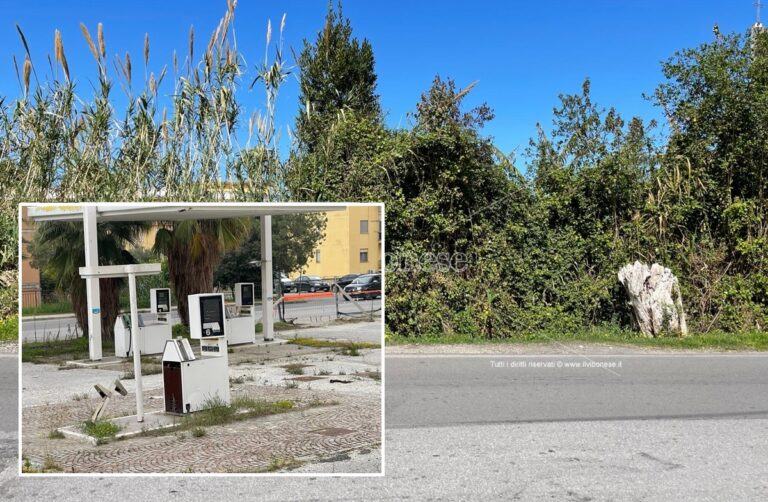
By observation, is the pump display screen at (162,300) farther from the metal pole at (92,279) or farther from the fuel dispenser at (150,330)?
the metal pole at (92,279)

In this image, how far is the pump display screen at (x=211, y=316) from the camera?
281 cm

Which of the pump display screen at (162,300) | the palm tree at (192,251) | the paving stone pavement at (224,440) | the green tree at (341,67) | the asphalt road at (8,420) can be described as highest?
the green tree at (341,67)

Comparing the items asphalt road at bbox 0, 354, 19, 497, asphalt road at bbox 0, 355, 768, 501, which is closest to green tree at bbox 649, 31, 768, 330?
asphalt road at bbox 0, 355, 768, 501

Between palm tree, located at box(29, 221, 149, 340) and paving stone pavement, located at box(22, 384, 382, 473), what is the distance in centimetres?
32

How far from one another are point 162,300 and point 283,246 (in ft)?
1.54

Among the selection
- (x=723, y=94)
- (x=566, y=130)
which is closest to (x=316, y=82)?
(x=566, y=130)

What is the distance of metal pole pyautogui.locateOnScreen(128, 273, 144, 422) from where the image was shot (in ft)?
8.66

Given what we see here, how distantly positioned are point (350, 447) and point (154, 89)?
27.4 ft

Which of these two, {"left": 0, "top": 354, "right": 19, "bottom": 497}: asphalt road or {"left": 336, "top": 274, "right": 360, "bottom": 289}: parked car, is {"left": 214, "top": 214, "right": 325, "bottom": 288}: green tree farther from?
{"left": 0, "top": 354, "right": 19, "bottom": 497}: asphalt road

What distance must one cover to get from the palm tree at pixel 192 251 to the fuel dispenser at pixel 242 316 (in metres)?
0.13

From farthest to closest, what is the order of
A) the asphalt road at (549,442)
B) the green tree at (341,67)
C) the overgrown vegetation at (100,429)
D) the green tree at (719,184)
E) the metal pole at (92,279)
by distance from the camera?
the green tree at (341,67)
the green tree at (719,184)
the asphalt road at (549,442)
the overgrown vegetation at (100,429)
the metal pole at (92,279)

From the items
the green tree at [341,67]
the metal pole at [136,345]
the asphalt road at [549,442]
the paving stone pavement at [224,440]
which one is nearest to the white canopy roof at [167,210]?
the metal pole at [136,345]

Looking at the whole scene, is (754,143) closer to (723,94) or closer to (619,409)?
(723,94)

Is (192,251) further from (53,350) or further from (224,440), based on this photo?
(224,440)
